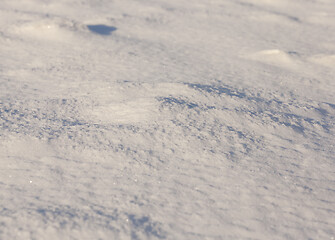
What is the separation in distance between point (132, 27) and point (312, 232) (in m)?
5.67

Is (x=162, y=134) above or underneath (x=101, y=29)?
underneath

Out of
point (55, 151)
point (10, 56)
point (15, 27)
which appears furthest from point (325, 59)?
point (15, 27)

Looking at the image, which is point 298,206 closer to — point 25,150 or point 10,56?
point 25,150

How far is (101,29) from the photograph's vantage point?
6.94 metres

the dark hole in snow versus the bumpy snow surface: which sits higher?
the dark hole in snow

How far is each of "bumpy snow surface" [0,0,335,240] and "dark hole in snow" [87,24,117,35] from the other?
4 cm

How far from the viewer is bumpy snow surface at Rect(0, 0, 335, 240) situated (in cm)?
269

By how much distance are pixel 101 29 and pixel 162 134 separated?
405cm

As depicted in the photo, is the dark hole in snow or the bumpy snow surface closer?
the bumpy snow surface

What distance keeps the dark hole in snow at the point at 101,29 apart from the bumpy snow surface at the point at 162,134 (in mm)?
39

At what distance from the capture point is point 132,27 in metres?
7.23

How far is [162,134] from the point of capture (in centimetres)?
363

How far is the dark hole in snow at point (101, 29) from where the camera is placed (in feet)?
22.2

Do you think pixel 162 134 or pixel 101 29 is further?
pixel 101 29
